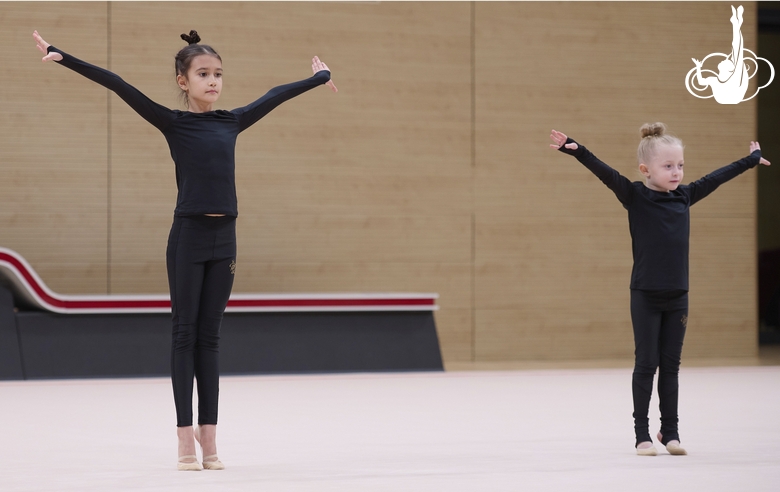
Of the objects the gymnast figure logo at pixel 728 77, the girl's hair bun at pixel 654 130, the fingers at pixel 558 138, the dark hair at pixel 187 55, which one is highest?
the gymnast figure logo at pixel 728 77

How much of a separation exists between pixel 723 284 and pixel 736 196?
2.65 feet

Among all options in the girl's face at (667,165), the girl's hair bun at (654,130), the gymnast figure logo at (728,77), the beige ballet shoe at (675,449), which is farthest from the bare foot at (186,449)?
the gymnast figure logo at (728,77)

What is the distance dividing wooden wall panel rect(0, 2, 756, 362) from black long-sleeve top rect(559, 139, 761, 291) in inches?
180

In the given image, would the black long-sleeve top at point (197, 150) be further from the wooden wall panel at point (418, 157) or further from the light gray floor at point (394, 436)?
the wooden wall panel at point (418, 157)

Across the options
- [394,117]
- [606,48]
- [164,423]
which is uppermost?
[606,48]

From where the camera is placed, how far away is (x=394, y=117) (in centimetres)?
859

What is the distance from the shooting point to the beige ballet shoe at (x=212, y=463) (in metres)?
3.53

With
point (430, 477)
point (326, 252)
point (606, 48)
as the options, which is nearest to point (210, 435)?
point (430, 477)

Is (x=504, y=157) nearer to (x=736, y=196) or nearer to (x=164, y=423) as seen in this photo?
(x=736, y=196)

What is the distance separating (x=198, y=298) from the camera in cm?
360

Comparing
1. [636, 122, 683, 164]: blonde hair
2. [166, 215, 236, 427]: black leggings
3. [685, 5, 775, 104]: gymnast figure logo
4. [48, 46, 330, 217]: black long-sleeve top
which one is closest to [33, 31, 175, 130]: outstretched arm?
[48, 46, 330, 217]: black long-sleeve top

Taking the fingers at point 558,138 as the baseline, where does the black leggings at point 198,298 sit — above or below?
below

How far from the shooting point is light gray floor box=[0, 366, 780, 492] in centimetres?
330

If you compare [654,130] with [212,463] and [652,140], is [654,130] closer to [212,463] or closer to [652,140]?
[652,140]
